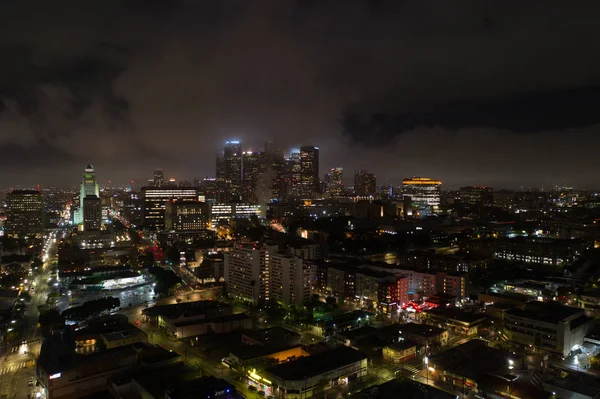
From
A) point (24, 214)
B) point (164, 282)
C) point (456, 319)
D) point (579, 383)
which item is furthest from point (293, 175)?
point (579, 383)

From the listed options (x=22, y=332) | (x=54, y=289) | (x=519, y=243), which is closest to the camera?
(x=22, y=332)

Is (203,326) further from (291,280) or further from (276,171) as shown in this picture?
(276,171)

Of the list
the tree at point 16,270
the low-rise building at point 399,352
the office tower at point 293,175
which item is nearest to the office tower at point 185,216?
the tree at point 16,270

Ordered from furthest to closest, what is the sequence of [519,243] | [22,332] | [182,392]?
[519,243] → [22,332] → [182,392]

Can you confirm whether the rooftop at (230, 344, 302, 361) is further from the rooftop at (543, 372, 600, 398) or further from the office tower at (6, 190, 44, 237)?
the office tower at (6, 190, 44, 237)

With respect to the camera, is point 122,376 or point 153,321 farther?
point 153,321

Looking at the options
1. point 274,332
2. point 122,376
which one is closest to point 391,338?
point 274,332

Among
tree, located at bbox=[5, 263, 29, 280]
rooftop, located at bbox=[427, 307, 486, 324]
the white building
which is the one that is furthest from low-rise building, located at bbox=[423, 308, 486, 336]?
the white building

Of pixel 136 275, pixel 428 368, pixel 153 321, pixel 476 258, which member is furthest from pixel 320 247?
pixel 428 368

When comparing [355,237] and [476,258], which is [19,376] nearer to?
[476,258]
